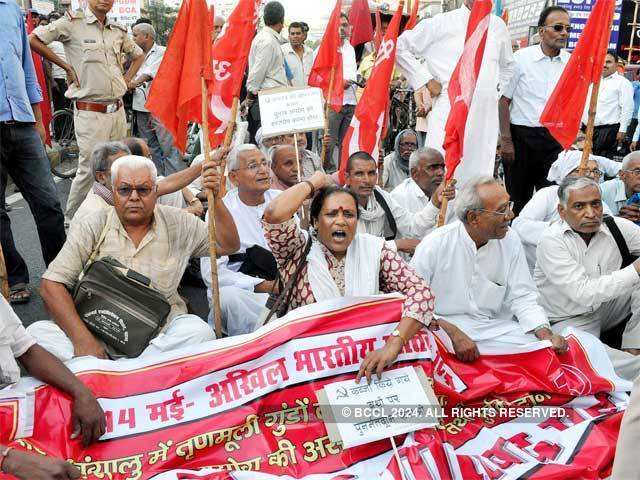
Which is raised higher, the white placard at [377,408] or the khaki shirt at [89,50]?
the khaki shirt at [89,50]

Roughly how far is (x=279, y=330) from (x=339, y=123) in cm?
643

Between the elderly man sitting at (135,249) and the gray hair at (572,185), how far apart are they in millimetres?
1912

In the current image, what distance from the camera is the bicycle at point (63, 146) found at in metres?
9.65

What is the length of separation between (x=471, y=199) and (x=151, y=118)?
18.8 ft

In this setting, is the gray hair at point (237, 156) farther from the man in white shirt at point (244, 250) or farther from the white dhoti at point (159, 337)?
the white dhoti at point (159, 337)

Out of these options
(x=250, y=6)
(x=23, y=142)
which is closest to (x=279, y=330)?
(x=250, y=6)

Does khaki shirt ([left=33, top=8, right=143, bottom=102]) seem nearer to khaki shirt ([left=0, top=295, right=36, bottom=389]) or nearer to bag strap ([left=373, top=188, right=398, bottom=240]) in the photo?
bag strap ([left=373, top=188, right=398, bottom=240])

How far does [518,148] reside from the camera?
6.29 meters

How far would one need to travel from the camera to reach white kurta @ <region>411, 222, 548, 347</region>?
147 inches

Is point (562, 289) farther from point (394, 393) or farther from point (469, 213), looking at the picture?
point (394, 393)

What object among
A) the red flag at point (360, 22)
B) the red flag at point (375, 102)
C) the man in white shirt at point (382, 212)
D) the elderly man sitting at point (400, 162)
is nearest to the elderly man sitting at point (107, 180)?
the man in white shirt at point (382, 212)

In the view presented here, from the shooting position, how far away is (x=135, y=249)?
3562mm

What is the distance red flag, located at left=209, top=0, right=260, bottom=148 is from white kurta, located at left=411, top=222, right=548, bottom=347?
1.59m

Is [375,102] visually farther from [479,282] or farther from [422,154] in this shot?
[479,282]
